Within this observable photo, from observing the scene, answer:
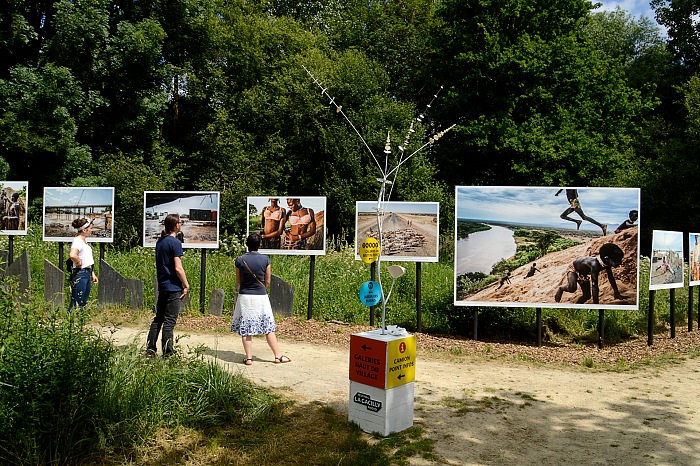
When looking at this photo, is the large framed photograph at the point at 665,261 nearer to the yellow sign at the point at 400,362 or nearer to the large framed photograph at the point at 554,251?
the large framed photograph at the point at 554,251

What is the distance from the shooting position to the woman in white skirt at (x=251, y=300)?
7.36m

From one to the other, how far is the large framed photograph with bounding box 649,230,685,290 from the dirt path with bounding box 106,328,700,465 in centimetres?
195

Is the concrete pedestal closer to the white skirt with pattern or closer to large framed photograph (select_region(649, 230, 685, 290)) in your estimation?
the white skirt with pattern

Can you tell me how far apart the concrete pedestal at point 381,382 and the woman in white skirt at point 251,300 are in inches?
82.7

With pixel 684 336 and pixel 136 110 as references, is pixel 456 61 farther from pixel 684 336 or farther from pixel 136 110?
pixel 684 336

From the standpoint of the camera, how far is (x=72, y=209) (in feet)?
40.1

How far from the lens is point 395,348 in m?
5.37

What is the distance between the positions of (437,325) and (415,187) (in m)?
10.7

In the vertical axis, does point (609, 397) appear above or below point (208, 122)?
below

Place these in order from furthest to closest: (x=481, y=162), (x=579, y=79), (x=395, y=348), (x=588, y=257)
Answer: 1. (x=481, y=162)
2. (x=579, y=79)
3. (x=588, y=257)
4. (x=395, y=348)

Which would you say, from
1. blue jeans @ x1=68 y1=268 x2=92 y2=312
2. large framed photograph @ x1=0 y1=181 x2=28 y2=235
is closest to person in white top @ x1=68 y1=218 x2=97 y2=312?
blue jeans @ x1=68 y1=268 x2=92 y2=312

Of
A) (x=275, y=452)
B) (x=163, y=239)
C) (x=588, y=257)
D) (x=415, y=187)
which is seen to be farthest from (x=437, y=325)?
(x=415, y=187)

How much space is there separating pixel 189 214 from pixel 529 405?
770 cm

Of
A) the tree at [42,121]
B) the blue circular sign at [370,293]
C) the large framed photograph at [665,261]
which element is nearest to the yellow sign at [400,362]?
the blue circular sign at [370,293]
